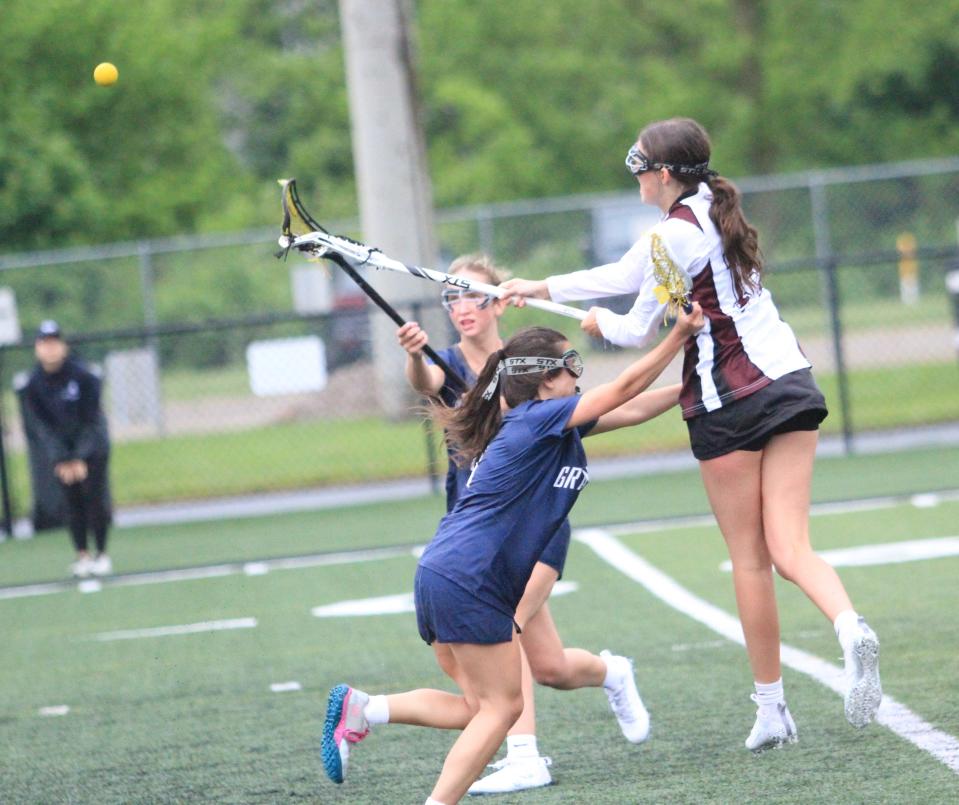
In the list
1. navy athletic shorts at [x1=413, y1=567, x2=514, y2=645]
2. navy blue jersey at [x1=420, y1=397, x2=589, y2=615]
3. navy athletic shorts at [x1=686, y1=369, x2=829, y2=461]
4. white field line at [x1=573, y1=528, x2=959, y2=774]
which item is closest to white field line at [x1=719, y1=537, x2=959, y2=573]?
white field line at [x1=573, y1=528, x2=959, y2=774]

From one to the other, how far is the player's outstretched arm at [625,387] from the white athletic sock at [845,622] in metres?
0.96

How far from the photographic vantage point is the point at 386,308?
217 inches

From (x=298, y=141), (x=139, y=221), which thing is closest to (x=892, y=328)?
(x=139, y=221)

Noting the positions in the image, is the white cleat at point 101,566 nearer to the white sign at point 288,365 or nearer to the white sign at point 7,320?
the white sign at point 288,365

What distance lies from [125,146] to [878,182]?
1241 cm

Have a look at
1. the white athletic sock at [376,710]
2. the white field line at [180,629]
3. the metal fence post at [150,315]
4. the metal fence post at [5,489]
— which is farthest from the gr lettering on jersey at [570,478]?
the metal fence post at [150,315]

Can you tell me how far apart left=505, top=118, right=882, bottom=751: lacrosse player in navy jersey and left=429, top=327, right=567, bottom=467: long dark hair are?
365mm

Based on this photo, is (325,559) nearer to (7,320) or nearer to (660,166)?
(660,166)

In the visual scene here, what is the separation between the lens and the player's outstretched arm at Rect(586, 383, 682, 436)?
5.21 meters

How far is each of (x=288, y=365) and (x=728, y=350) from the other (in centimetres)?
1031

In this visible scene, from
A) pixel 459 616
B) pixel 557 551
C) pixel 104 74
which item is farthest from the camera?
pixel 104 74

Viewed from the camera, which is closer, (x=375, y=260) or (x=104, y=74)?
(x=375, y=260)

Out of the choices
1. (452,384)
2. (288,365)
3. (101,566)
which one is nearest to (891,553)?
(452,384)

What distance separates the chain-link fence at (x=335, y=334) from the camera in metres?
16.2
